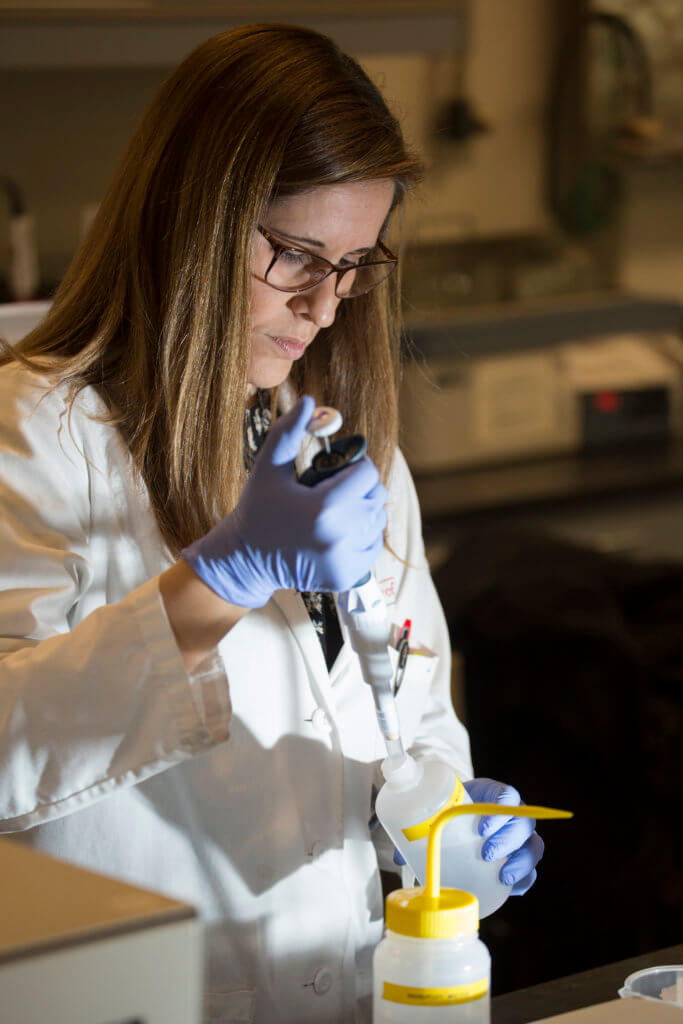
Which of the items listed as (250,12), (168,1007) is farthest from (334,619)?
(250,12)

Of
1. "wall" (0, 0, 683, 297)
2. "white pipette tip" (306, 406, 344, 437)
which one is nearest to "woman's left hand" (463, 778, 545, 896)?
"white pipette tip" (306, 406, 344, 437)

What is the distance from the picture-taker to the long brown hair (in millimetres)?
1133

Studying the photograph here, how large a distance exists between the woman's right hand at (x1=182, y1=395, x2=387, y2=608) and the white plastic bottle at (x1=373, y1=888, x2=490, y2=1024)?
0.91 ft

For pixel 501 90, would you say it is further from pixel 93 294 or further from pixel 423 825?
pixel 423 825

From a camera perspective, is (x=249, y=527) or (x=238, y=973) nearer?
(x=249, y=527)

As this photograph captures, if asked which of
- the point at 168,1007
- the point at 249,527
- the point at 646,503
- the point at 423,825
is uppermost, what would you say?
the point at 249,527

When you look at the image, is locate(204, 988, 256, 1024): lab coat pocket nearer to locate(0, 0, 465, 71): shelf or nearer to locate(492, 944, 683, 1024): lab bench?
locate(492, 944, 683, 1024): lab bench

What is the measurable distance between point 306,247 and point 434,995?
2.28 ft

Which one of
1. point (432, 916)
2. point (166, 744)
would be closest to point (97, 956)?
point (432, 916)

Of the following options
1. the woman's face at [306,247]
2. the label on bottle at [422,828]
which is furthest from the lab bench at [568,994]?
the woman's face at [306,247]

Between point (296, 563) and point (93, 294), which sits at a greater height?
point (93, 294)

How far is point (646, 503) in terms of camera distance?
3.38 metres

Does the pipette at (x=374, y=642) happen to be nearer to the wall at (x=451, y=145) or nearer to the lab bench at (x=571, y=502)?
the lab bench at (x=571, y=502)

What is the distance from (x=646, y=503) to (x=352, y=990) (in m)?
2.35
